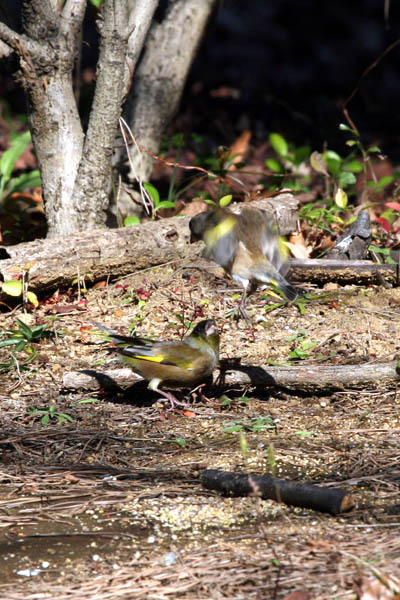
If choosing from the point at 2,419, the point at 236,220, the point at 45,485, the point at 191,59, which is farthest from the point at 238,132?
the point at 45,485

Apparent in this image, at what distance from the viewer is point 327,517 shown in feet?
9.96

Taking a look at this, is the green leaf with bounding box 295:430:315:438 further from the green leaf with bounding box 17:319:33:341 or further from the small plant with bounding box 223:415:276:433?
the green leaf with bounding box 17:319:33:341

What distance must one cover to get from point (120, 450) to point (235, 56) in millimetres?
10474

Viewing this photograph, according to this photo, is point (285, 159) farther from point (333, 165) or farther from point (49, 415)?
point (49, 415)

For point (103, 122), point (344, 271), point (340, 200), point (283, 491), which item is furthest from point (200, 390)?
point (340, 200)

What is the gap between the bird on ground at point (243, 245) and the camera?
4.47 m

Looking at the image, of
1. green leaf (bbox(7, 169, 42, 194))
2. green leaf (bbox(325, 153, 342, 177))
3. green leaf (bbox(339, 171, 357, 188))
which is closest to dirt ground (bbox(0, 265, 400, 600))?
green leaf (bbox(339, 171, 357, 188))

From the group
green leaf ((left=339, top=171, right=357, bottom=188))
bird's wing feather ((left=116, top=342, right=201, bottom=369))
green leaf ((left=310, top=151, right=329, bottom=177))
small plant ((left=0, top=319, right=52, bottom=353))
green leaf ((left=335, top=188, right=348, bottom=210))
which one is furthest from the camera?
green leaf ((left=339, top=171, right=357, bottom=188))

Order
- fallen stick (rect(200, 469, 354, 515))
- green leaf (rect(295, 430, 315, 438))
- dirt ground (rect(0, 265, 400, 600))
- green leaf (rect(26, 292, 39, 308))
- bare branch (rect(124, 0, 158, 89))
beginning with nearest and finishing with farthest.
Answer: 1. dirt ground (rect(0, 265, 400, 600))
2. fallen stick (rect(200, 469, 354, 515))
3. green leaf (rect(295, 430, 315, 438))
4. green leaf (rect(26, 292, 39, 308))
5. bare branch (rect(124, 0, 158, 89))

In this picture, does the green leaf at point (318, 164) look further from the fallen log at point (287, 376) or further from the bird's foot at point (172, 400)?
the bird's foot at point (172, 400)

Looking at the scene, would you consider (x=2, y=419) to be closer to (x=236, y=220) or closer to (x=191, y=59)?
(x=236, y=220)

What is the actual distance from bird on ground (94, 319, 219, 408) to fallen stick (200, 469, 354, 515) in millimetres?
1099

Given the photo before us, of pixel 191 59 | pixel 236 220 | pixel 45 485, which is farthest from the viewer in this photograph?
pixel 191 59

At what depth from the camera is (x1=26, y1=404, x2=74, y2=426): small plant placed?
416 centimetres
